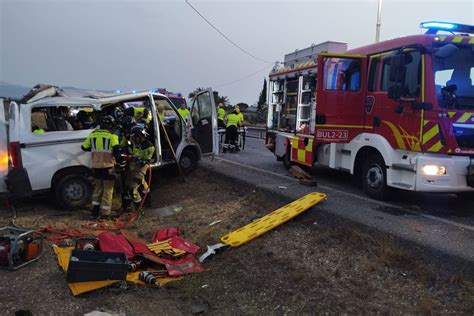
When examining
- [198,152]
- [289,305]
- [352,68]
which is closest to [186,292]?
[289,305]

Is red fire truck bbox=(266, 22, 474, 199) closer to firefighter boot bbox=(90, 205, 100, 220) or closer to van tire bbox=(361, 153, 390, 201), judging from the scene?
van tire bbox=(361, 153, 390, 201)

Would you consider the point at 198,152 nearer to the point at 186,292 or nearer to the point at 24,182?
the point at 24,182

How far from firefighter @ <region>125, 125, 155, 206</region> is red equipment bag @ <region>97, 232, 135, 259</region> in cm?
239

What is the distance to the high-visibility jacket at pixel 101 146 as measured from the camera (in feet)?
23.6

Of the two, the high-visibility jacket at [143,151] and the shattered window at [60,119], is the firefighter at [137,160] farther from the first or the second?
the shattered window at [60,119]

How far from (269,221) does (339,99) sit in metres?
2.94

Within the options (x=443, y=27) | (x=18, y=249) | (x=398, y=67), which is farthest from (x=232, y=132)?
(x=18, y=249)

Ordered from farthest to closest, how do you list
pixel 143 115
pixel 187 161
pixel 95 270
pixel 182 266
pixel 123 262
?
pixel 187 161 < pixel 143 115 < pixel 182 266 < pixel 123 262 < pixel 95 270

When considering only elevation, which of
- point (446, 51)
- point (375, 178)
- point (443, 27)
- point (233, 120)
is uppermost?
point (443, 27)

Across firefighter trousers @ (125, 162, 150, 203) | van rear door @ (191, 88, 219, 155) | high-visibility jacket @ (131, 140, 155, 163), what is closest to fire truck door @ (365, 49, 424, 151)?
van rear door @ (191, 88, 219, 155)

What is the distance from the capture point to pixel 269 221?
6.07 metres

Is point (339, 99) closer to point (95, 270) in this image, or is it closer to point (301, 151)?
point (301, 151)

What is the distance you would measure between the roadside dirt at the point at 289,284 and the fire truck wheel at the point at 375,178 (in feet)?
4.75

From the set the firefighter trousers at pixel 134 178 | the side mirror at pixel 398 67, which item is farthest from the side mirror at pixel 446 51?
the firefighter trousers at pixel 134 178
